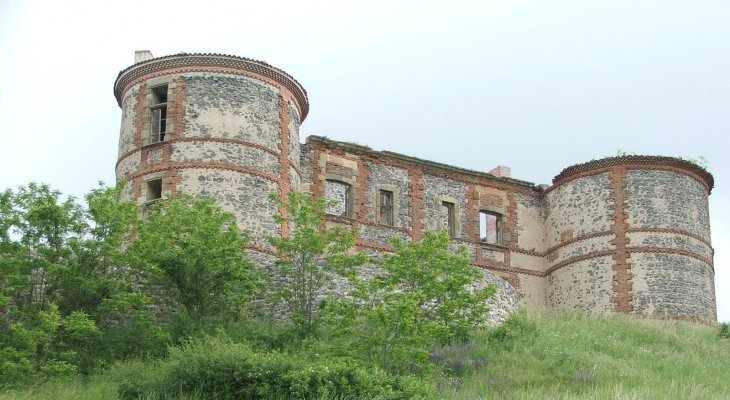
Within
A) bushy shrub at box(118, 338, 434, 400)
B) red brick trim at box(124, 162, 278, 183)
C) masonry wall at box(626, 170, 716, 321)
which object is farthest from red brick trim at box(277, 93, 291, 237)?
masonry wall at box(626, 170, 716, 321)

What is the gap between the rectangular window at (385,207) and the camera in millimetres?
38656

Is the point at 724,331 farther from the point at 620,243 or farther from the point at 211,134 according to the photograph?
the point at 211,134

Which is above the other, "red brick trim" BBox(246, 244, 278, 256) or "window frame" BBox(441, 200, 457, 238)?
"window frame" BBox(441, 200, 457, 238)

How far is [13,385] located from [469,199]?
2220 centimetres

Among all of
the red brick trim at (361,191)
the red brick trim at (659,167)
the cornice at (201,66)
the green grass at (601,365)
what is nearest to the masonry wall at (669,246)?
the red brick trim at (659,167)

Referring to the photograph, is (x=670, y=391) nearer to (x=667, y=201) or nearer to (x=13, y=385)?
(x=13, y=385)

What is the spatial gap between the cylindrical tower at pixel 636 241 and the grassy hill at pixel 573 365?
472 cm

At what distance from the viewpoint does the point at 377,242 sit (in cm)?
3772

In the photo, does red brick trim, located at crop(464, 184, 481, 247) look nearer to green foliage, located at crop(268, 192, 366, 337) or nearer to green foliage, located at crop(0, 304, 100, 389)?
green foliage, located at crop(268, 192, 366, 337)

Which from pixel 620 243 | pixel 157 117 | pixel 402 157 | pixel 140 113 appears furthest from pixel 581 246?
pixel 140 113

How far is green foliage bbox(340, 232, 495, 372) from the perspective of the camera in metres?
23.8

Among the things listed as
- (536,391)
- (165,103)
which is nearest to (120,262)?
(165,103)

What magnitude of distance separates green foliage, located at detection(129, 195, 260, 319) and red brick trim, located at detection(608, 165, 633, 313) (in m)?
16.0

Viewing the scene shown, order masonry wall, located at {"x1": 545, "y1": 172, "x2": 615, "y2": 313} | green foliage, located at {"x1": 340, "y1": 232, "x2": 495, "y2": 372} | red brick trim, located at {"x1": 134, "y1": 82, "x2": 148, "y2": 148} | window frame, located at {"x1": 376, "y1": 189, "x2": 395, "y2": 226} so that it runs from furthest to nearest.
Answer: masonry wall, located at {"x1": 545, "y1": 172, "x2": 615, "y2": 313}
window frame, located at {"x1": 376, "y1": 189, "x2": 395, "y2": 226}
red brick trim, located at {"x1": 134, "y1": 82, "x2": 148, "y2": 148}
green foliage, located at {"x1": 340, "y1": 232, "x2": 495, "y2": 372}
